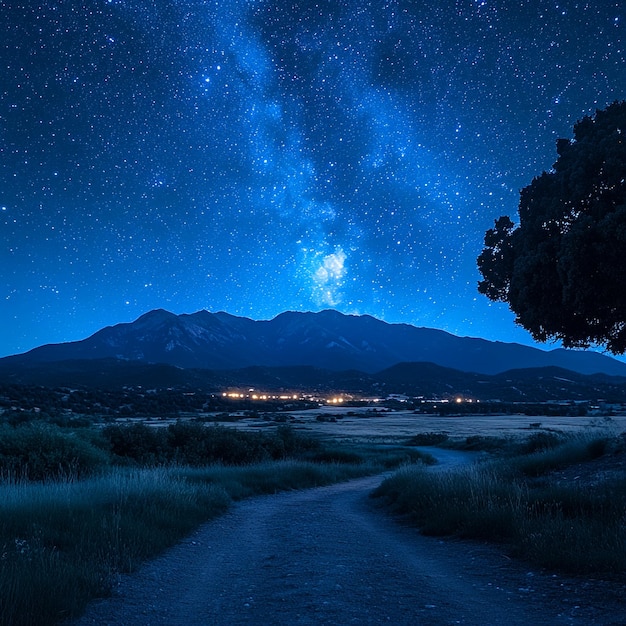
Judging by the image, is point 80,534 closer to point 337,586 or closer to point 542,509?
point 337,586

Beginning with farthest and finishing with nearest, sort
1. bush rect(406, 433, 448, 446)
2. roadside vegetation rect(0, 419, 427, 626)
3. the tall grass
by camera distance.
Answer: bush rect(406, 433, 448, 446), roadside vegetation rect(0, 419, 427, 626), the tall grass

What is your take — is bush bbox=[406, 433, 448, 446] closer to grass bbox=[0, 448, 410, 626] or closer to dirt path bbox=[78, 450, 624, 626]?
grass bbox=[0, 448, 410, 626]

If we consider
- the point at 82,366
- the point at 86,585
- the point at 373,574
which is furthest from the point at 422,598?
the point at 82,366

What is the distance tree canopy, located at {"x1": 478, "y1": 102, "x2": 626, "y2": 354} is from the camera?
45.9 feet

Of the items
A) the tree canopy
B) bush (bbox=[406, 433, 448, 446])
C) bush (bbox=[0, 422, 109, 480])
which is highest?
the tree canopy

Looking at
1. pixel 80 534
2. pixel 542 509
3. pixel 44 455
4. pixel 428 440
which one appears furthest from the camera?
pixel 428 440

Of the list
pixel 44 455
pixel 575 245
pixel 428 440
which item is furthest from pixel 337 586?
pixel 428 440

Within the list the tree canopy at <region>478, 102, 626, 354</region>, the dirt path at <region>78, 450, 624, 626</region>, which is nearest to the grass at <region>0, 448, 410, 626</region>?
the dirt path at <region>78, 450, 624, 626</region>

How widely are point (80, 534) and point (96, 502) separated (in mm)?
2517

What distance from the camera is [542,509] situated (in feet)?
32.4

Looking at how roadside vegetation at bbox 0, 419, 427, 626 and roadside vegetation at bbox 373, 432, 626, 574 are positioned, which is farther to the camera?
roadside vegetation at bbox 373, 432, 626, 574

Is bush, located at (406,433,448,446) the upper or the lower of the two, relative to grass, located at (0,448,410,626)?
lower

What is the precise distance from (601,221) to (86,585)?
47.3 ft

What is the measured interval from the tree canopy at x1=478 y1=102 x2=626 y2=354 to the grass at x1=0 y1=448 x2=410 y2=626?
1239 cm
